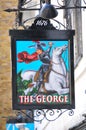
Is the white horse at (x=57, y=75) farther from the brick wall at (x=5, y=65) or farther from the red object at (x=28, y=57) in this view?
the brick wall at (x=5, y=65)

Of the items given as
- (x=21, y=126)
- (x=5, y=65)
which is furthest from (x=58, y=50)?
(x=5, y=65)

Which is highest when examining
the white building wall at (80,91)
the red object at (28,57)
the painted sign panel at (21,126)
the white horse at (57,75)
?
the red object at (28,57)

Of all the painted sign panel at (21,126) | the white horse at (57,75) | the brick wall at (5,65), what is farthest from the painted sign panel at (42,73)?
the brick wall at (5,65)

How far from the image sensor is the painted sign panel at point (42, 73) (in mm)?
4906

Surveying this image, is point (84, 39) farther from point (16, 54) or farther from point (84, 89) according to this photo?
point (16, 54)

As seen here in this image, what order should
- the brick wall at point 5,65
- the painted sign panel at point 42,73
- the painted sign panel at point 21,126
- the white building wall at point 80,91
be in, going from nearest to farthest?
the painted sign panel at point 42,73, the white building wall at point 80,91, the painted sign panel at point 21,126, the brick wall at point 5,65

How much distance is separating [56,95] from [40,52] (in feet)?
1.70

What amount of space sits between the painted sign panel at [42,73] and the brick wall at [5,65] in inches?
289

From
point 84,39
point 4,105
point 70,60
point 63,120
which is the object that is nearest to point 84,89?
point 84,39

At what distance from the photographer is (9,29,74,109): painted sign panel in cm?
491

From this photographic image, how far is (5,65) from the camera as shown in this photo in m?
12.6

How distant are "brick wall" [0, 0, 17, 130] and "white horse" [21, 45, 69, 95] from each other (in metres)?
7.35

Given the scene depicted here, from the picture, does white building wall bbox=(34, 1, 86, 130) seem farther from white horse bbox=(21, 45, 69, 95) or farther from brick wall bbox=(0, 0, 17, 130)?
brick wall bbox=(0, 0, 17, 130)

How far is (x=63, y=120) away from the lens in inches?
325
